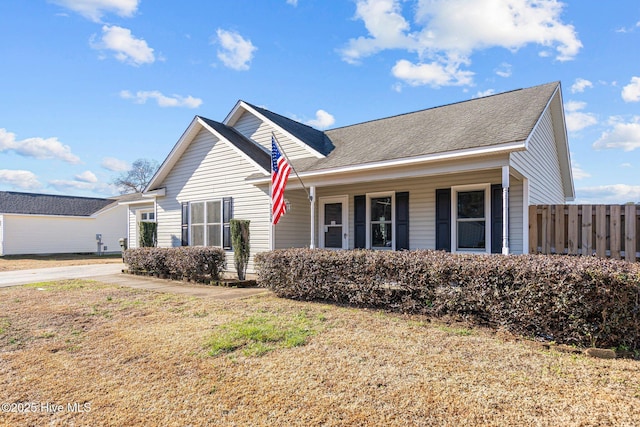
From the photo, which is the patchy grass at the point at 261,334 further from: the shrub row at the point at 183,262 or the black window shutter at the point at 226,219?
the black window shutter at the point at 226,219

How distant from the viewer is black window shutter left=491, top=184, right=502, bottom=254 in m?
8.43

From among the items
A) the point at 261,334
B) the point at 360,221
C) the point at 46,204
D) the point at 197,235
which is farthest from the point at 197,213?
the point at 46,204

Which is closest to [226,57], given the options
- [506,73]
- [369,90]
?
[369,90]

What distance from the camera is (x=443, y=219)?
30.7 feet

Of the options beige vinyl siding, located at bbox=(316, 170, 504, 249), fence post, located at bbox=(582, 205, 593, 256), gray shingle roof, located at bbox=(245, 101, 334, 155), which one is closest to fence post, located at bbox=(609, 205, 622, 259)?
fence post, located at bbox=(582, 205, 593, 256)

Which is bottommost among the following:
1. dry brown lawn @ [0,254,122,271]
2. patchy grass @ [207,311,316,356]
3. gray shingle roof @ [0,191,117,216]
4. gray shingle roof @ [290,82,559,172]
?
dry brown lawn @ [0,254,122,271]

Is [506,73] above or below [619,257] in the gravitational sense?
above

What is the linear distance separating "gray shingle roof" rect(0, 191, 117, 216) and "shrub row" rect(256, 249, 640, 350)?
25879mm

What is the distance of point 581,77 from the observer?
1127 centimetres

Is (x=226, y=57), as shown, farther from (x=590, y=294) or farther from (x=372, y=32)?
→ (x=590, y=294)

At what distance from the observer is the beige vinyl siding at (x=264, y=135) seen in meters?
11.6

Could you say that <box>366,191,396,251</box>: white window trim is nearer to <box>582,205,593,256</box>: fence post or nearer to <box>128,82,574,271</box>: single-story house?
<box>128,82,574,271</box>: single-story house

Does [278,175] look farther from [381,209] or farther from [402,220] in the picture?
[402,220]

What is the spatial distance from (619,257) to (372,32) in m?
10.2
